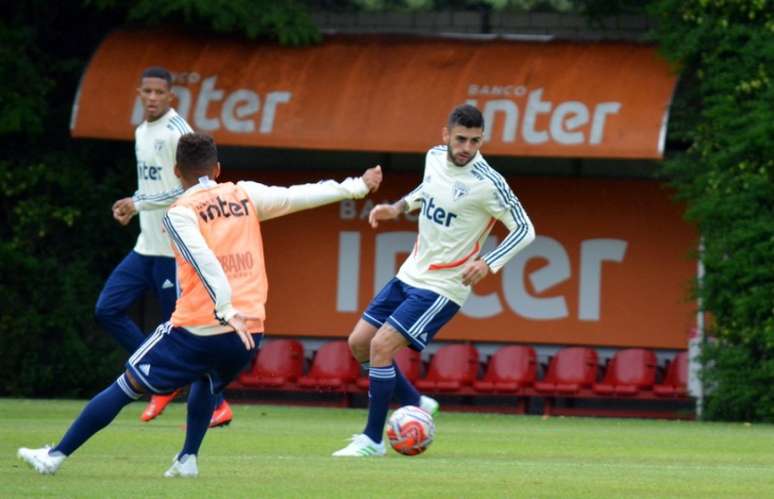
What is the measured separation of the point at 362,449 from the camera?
1175 cm

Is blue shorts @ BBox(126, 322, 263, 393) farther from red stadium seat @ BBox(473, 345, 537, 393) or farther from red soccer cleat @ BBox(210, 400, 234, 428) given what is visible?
red stadium seat @ BBox(473, 345, 537, 393)

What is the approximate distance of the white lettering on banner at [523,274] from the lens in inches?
811

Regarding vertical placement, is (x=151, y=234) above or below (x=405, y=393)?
above

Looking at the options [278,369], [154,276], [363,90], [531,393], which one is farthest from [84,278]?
[154,276]

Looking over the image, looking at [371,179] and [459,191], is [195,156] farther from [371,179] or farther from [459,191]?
[459,191]

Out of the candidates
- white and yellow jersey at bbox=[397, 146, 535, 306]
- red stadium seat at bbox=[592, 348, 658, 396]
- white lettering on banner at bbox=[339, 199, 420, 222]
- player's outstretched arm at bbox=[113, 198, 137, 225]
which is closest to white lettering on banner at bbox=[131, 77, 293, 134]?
white lettering on banner at bbox=[339, 199, 420, 222]

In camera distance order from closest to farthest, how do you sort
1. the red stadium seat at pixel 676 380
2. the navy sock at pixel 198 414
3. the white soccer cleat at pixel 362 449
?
1. the navy sock at pixel 198 414
2. the white soccer cleat at pixel 362 449
3. the red stadium seat at pixel 676 380

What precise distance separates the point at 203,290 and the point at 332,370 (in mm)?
11264

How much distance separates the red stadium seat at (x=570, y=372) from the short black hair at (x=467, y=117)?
8064mm

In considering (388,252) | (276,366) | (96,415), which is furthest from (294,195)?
(388,252)

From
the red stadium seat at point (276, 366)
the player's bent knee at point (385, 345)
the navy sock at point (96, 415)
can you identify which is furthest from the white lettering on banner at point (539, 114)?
the navy sock at point (96, 415)

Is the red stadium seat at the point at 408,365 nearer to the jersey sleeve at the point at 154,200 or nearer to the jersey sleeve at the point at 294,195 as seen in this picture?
the jersey sleeve at the point at 154,200

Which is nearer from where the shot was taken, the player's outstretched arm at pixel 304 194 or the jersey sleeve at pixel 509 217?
the player's outstretched arm at pixel 304 194

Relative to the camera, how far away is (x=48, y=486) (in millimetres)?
8945
